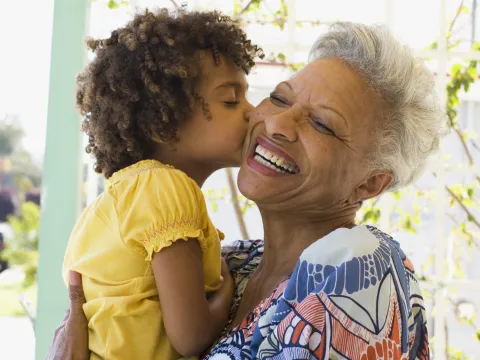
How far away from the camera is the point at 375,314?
1.37 meters

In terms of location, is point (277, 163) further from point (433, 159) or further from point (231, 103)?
point (433, 159)

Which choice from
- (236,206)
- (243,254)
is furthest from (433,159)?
(243,254)

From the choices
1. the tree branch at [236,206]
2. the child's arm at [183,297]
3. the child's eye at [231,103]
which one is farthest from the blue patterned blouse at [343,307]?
the tree branch at [236,206]

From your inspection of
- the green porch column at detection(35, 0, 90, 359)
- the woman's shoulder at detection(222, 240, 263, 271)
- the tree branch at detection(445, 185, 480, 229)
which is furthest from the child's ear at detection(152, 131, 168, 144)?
the tree branch at detection(445, 185, 480, 229)

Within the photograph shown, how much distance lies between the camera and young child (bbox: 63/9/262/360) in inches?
69.0

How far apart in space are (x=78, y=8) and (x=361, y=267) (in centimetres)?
229

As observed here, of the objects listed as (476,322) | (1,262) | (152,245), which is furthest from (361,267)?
(1,262)

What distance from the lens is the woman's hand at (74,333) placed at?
183cm

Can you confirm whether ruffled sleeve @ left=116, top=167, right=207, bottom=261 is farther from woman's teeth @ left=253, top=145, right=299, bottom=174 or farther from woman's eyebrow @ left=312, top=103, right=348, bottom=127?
woman's eyebrow @ left=312, top=103, right=348, bottom=127

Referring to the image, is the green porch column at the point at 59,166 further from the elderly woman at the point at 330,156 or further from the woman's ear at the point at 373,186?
the woman's ear at the point at 373,186

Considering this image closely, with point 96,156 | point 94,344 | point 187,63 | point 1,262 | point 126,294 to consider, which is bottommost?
point 1,262

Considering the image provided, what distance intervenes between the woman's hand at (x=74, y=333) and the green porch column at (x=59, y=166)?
4.44 ft

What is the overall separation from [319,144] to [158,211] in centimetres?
43

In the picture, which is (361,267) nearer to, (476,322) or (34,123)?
(476,322)
